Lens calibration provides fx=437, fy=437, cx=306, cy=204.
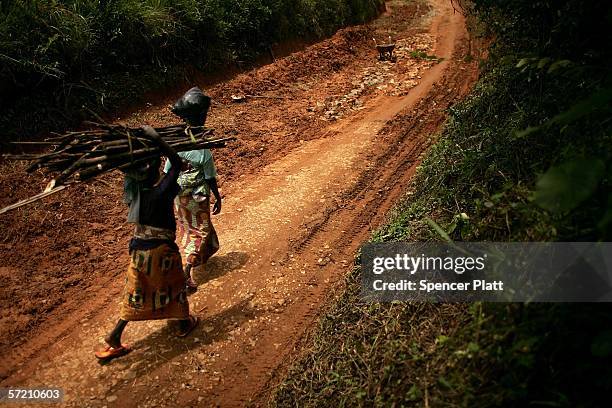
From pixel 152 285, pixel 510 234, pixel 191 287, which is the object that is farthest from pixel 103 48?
pixel 510 234

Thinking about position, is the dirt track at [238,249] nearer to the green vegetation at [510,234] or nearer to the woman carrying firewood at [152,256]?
the woman carrying firewood at [152,256]

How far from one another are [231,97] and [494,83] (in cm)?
595

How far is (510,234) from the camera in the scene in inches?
110

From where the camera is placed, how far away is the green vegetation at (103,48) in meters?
7.11

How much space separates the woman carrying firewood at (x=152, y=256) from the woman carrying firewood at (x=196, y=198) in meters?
0.62

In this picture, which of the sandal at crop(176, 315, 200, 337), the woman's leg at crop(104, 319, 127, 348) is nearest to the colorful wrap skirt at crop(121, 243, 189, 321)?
the woman's leg at crop(104, 319, 127, 348)

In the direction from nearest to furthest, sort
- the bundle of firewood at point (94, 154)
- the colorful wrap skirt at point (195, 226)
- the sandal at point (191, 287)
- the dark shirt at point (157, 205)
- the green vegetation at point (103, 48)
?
the bundle of firewood at point (94, 154) < the dark shirt at point (157, 205) < the colorful wrap skirt at point (195, 226) < the sandal at point (191, 287) < the green vegetation at point (103, 48)

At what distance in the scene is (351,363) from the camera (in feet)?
10.2

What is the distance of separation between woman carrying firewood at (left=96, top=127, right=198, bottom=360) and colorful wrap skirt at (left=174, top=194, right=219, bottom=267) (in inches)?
26.9

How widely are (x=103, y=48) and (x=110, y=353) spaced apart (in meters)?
6.52

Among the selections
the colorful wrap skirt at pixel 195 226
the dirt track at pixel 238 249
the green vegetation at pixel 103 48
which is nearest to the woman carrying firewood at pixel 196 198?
the colorful wrap skirt at pixel 195 226

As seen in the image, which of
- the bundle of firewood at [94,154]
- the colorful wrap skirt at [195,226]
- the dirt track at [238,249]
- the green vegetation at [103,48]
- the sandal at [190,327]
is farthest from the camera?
the green vegetation at [103,48]

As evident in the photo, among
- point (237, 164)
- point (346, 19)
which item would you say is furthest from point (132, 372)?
point (346, 19)

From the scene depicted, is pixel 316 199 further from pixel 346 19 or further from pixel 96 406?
pixel 346 19
